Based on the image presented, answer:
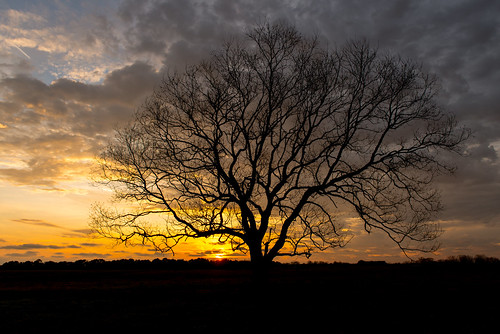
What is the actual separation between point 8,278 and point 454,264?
37.2 m

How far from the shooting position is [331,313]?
563 inches

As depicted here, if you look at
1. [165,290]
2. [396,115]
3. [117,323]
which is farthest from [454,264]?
[117,323]

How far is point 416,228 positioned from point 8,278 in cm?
3230

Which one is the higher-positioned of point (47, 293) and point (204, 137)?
point (204, 137)

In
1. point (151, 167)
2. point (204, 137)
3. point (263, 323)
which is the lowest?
point (263, 323)

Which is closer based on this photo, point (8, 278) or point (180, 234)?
point (180, 234)

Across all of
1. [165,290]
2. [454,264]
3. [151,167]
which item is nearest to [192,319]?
[151,167]

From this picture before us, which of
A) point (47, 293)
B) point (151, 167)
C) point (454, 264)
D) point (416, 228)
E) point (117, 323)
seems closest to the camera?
point (117, 323)

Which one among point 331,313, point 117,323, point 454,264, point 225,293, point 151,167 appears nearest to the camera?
point 117,323

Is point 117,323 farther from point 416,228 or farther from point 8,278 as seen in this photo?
point 8,278

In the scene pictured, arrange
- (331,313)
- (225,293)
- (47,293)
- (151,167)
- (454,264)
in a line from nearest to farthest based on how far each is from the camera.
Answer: (331,313)
(151,167)
(225,293)
(47,293)
(454,264)

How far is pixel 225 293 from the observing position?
19594mm

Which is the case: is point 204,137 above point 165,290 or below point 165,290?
above

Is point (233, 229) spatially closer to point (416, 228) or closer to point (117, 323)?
point (117, 323)
